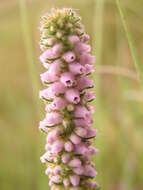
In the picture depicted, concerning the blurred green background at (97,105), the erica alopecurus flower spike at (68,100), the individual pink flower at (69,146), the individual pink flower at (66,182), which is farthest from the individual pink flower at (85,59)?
the blurred green background at (97,105)

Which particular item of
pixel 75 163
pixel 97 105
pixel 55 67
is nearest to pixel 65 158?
pixel 75 163

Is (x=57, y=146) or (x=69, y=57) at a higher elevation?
(x=69, y=57)

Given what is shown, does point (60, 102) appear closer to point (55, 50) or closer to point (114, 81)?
point (55, 50)

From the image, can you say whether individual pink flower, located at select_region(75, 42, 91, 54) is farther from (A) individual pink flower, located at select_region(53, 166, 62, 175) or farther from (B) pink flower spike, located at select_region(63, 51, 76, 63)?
(A) individual pink flower, located at select_region(53, 166, 62, 175)

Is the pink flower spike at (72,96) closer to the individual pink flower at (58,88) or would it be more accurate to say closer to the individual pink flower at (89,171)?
the individual pink flower at (58,88)

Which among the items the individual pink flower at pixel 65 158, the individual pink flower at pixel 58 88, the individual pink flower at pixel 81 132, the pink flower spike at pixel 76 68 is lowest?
the individual pink flower at pixel 65 158

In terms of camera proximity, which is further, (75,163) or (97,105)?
(97,105)

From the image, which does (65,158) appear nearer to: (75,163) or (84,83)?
(75,163)
